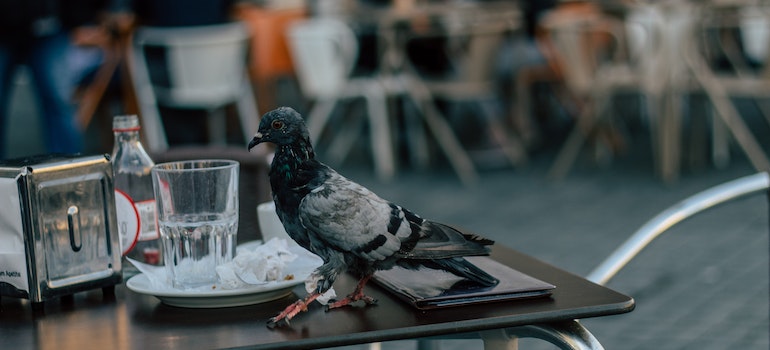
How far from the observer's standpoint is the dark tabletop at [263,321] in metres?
1.19

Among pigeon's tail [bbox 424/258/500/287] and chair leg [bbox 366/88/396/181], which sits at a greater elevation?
chair leg [bbox 366/88/396/181]

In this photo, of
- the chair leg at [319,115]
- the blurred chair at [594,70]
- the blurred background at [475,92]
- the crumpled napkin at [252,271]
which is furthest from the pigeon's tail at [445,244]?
the chair leg at [319,115]

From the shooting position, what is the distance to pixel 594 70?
647 cm

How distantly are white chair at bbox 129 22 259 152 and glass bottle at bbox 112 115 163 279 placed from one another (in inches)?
173

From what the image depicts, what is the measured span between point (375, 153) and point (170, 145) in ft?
4.45

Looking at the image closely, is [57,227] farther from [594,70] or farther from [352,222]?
[594,70]

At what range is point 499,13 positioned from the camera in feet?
22.3

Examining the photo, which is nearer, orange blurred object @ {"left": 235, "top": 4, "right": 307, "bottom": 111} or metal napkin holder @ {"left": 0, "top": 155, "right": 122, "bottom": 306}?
metal napkin holder @ {"left": 0, "top": 155, "right": 122, "bottom": 306}

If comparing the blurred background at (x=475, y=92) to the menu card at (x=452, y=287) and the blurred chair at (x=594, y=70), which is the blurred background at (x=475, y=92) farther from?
the menu card at (x=452, y=287)

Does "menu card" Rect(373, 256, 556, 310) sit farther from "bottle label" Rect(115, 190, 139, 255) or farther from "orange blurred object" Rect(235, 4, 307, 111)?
"orange blurred object" Rect(235, 4, 307, 111)

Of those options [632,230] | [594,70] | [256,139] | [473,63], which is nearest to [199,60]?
[473,63]

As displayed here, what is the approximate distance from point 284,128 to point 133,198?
0.48 m

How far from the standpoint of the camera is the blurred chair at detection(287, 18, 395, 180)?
21.7ft

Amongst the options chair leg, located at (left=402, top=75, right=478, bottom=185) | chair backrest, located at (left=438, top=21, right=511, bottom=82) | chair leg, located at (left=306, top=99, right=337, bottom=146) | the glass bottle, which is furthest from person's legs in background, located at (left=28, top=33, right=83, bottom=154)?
the glass bottle
